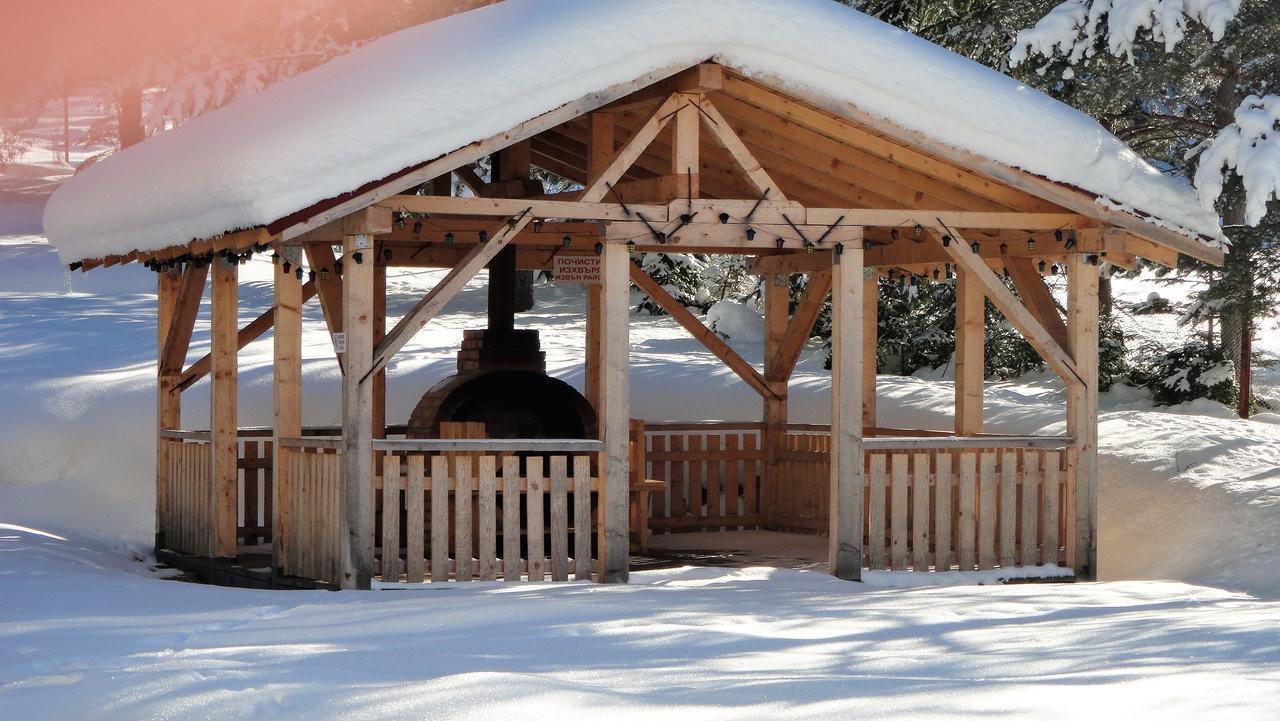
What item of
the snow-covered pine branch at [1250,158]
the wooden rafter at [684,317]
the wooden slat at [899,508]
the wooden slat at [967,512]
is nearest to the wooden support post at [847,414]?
the wooden slat at [899,508]

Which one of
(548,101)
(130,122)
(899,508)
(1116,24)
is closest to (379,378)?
(548,101)

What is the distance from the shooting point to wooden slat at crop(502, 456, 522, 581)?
11.2m

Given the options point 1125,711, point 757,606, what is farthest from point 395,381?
point 1125,711

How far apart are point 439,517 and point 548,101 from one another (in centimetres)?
314

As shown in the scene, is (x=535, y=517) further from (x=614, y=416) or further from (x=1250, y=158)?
(x=1250, y=158)

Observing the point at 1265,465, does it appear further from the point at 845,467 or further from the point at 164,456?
the point at 164,456

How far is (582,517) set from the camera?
450 inches

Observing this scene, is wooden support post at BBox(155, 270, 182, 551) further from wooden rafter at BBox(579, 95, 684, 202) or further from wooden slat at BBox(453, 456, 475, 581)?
wooden rafter at BBox(579, 95, 684, 202)

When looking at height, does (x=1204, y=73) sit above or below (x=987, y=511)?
above

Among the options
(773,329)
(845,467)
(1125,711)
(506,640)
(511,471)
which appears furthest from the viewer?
(773,329)

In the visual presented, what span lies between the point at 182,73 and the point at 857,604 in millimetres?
19398

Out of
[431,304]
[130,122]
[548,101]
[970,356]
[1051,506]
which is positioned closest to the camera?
[548,101]

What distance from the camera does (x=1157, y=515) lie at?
14156 mm

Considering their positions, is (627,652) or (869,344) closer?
(627,652)
